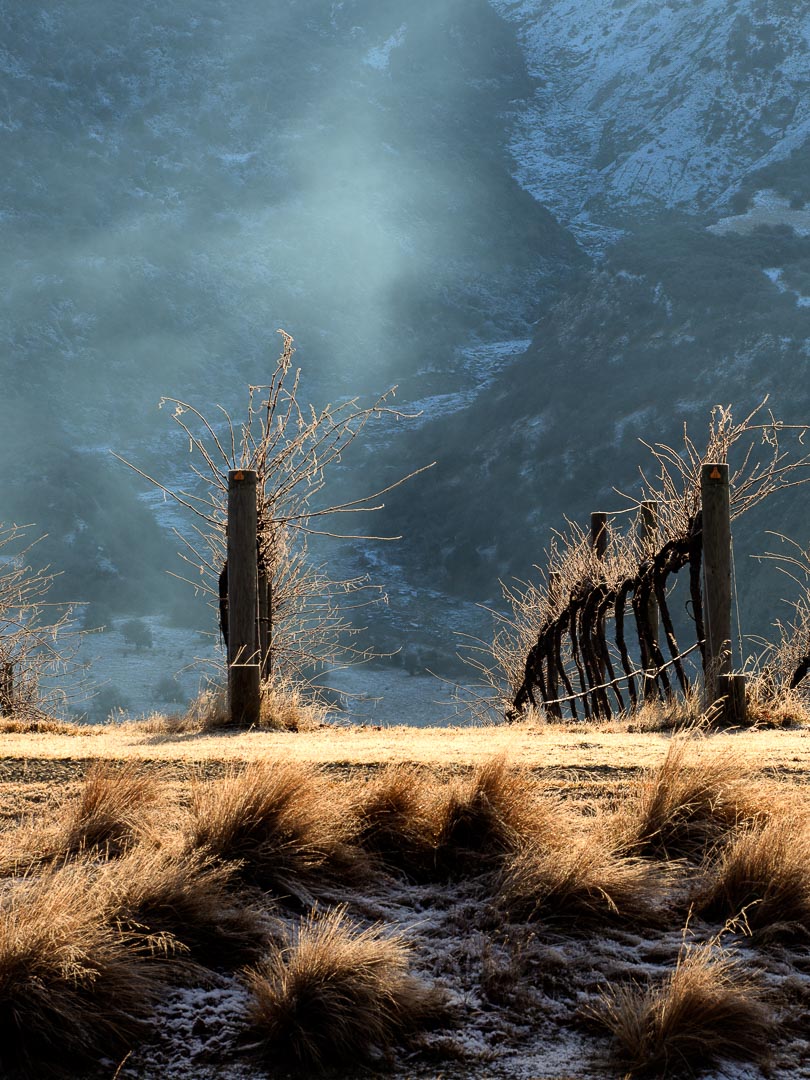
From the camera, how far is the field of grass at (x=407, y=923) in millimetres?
3178

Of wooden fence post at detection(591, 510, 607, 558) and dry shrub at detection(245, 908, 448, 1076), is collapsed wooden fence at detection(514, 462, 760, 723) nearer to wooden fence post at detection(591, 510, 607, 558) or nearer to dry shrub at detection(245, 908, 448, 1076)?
wooden fence post at detection(591, 510, 607, 558)

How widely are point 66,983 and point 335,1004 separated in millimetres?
744

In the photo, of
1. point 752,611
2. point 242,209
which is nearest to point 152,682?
point 752,611

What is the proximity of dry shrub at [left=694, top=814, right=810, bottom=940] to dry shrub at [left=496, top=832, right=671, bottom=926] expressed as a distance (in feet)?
0.62

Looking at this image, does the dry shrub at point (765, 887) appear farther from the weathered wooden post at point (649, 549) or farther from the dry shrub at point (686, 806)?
the weathered wooden post at point (649, 549)

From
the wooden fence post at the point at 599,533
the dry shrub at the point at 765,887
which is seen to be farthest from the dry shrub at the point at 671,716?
the wooden fence post at the point at 599,533

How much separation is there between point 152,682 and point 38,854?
5546cm

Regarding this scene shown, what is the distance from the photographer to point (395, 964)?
134 inches

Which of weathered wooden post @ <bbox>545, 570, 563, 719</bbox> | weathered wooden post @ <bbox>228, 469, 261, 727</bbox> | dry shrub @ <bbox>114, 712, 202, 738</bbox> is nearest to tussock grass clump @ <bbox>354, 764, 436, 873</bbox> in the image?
dry shrub @ <bbox>114, 712, 202, 738</bbox>

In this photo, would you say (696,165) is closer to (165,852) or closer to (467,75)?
(467,75)

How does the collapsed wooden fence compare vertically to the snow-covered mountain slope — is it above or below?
below

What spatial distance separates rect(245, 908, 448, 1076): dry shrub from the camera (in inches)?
126

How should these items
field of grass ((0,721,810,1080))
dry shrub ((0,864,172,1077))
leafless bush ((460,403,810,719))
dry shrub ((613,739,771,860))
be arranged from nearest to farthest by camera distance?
dry shrub ((0,864,172,1077)) → field of grass ((0,721,810,1080)) → dry shrub ((613,739,771,860)) → leafless bush ((460,403,810,719))

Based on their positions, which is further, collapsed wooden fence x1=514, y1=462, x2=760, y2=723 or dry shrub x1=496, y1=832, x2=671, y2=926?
collapsed wooden fence x1=514, y1=462, x2=760, y2=723
